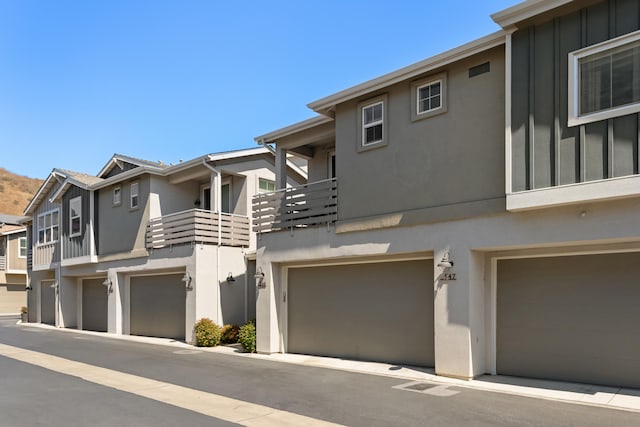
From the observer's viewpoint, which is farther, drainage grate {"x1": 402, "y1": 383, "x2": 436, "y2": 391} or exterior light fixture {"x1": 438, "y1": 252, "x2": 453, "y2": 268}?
exterior light fixture {"x1": 438, "y1": 252, "x2": 453, "y2": 268}

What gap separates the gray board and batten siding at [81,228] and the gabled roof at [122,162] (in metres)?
1.26

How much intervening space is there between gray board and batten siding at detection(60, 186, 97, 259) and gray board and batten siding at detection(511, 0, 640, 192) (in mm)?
19381

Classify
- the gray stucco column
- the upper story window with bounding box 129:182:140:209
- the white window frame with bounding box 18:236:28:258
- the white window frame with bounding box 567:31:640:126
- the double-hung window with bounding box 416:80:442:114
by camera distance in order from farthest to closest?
the white window frame with bounding box 18:236:28:258 < the upper story window with bounding box 129:182:140:209 < the gray stucco column < the double-hung window with bounding box 416:80:442:114 < the white window frame with bounding box 567:31:640:126

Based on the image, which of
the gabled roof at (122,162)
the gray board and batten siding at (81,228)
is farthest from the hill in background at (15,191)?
the gabled roof at (122,162)

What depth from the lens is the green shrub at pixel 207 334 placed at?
52.5ft

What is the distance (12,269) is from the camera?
3516cm

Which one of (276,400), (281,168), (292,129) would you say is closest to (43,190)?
(281,168)

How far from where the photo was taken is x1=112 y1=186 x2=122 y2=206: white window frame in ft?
70.5

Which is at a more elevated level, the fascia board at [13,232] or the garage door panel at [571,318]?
the fascia board at [13,232]

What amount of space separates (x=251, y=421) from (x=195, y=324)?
9.68m

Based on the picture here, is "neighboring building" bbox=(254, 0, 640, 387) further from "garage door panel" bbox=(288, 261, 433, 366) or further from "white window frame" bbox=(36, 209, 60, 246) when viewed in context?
"white window frame" bbox=(36, 209, 60, 246)

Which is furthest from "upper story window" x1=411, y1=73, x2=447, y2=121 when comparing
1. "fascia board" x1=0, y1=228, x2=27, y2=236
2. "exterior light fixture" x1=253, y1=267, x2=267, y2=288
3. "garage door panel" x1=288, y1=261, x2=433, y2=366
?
"fascia board" x1=0, y1=228, x2=27, y2=236

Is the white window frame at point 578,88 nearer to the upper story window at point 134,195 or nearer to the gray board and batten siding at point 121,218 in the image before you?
the gray board and batten siding at point 121,218

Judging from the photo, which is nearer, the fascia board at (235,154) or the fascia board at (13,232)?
the fascia board at (235,154)
